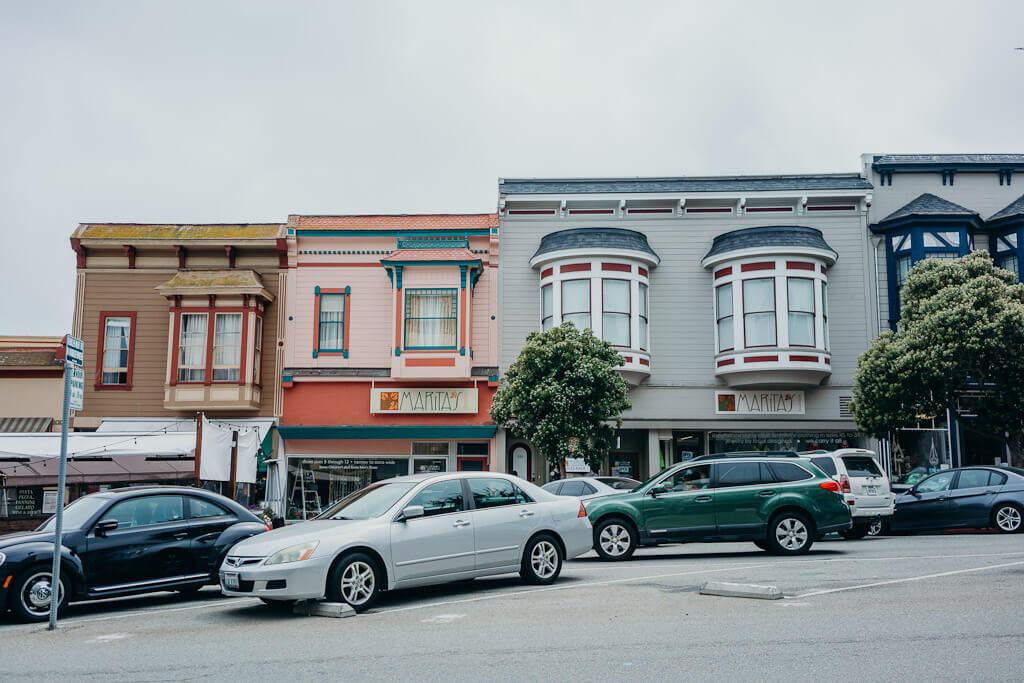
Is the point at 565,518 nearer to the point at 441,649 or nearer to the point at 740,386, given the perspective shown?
the point at 441,649

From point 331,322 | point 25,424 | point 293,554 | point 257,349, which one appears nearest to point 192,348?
point 257,349

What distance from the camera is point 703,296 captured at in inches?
1033

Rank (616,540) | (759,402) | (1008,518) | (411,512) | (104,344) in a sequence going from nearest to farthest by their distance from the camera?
1. (411,512)
2. (616,540)
3. (1008,518)
4. (759,402)
5. (104,344)

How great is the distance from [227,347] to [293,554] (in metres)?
17.7

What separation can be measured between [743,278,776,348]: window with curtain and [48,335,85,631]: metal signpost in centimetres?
1882

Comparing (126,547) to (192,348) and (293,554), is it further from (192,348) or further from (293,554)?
(192,348)

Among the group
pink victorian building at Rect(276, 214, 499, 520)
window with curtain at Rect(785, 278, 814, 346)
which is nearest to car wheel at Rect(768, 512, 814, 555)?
window with curtain at Rect(785, 278, 814, 346)

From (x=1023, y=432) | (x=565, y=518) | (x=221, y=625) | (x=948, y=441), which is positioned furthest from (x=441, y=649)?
(x=948, y=441)

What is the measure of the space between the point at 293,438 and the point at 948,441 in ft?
61.0

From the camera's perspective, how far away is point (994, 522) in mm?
17156

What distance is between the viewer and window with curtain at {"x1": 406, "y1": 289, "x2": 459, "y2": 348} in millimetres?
25734

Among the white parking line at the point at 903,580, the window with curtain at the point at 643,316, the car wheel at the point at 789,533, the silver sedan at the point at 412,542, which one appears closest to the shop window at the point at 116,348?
the window with curtain at the point at 643,316

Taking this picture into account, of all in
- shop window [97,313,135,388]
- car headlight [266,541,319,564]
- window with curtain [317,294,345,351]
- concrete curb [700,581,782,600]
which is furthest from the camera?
window with curtain [317,294,345,351]

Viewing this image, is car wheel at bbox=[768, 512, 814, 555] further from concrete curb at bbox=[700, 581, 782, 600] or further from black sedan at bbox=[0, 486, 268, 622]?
black sedan at bbox=[0, 486, 268, 622]
